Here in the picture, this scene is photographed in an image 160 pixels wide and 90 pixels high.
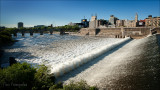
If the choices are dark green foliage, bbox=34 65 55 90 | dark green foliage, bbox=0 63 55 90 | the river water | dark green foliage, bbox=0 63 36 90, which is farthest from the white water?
dark green foliage, bbox=0 63 36 90

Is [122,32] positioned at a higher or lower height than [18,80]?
higher

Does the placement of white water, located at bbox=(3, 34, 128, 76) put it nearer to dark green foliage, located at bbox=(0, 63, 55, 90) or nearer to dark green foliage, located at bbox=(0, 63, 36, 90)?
dark green foliage, located at bbox=(0, 63, 55, 90)

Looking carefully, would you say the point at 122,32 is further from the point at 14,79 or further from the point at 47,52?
the point at 14,79

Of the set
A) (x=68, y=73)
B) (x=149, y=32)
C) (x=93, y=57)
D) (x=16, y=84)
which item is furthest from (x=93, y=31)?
(x=16, y=84)

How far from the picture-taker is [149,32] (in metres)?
52.9

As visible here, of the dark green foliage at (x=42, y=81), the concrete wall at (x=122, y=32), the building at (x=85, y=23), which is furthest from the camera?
the building at (x=85, y=23)

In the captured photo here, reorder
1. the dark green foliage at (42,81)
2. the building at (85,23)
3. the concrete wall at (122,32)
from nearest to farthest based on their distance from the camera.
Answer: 1. the dark green foliage at (42,81)
2. the concrete wall at (122,32)
3. the building at (85,23)

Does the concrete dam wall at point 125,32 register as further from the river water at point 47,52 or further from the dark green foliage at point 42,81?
the dark green foliage at point 42,81

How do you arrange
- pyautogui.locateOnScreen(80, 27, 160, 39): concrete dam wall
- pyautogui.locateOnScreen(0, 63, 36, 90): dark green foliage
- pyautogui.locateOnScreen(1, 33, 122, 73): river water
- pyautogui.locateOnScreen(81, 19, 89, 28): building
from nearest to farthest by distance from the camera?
pyautogui.locateOnScreen(0, 63, 36, 90): dark green foliage → pyautogui.locateOnScreen(1, 33, 122, 73): river water → pyautogui.locateOnScreen(80, 27, 160, 39): concrete dam wall → pyautogui.locateOnScreen(81, 19, 89, 28): building

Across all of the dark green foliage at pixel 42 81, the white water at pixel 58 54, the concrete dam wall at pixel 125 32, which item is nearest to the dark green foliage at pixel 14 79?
the dark green foliage at pixel 42 81

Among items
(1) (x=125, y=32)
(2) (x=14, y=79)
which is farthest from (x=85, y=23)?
(2) (x=14, y=79)

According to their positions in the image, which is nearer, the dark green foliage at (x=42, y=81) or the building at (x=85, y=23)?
the dark green foliage at (x=42, y=81)

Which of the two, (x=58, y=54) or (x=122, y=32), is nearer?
(x=58, y=54)

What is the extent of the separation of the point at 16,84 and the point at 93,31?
249 ft
